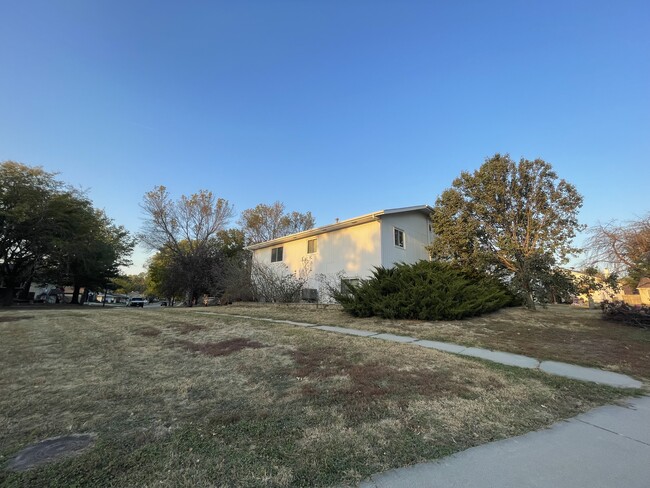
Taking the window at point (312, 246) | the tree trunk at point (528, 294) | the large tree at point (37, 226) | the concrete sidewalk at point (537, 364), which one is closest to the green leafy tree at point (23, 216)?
the large tree at point (37, 226)

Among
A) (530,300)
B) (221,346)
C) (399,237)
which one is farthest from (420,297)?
(399,237)

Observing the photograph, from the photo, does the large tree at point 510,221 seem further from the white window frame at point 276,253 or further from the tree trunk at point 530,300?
the white window frame at point 276,253

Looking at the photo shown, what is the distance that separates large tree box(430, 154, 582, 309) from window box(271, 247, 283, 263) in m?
11.5

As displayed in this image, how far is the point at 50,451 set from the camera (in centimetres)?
254

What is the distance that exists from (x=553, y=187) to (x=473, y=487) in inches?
593

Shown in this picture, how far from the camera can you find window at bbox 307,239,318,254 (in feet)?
67.5

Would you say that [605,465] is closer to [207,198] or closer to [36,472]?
[36,472]

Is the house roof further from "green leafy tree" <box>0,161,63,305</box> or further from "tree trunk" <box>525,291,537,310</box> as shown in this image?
"green leafy tree" <box>0,161,63,305</box>

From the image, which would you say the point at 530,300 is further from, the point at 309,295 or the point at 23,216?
the point at 23,216

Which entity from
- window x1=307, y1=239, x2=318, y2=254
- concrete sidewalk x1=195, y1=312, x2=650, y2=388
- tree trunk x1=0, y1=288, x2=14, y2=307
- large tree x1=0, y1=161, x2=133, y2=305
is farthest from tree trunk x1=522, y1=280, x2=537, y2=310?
tree trunk x1=0, y1=288, x2=14, y2=307

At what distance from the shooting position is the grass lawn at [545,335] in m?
6.23

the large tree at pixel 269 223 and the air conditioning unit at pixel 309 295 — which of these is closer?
the air conditioning unit at pixel 309 295

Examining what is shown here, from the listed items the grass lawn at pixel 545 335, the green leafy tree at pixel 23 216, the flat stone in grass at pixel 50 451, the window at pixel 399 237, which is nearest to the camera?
the flat stone in grass at pixel 50 451

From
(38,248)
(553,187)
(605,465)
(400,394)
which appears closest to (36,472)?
(400,394)
